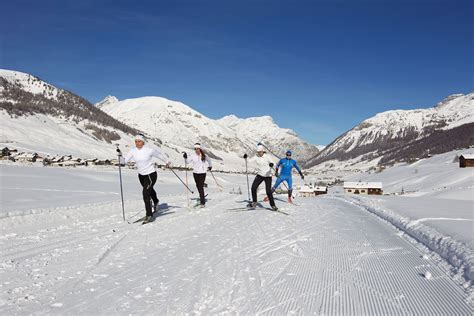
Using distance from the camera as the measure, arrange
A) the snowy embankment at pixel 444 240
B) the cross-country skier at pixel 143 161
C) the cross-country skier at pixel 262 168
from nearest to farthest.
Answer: the snowy embankment at pixel 444 240, the cross-country skier at pixel 143 161, the cross-country skier at pixel 262 168

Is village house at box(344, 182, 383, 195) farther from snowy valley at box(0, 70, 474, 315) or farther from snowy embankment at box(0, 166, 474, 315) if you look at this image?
snowy embankment at box(0, 166, 474, 315)

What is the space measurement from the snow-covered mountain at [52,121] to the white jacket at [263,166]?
285 feet

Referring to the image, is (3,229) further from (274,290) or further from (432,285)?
(432,285)

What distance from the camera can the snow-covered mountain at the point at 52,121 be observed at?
366ft

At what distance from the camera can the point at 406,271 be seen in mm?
5906

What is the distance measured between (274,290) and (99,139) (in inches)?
6054

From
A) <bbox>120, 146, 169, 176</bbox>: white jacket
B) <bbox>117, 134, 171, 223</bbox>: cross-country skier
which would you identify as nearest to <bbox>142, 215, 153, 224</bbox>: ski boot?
<bbox>117, 134, 171, 223</bbox>: cross-country skier

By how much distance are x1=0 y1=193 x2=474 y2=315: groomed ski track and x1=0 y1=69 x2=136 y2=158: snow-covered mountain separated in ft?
298

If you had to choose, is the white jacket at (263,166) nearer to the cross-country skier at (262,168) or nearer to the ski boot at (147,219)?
the cross-country skier at (262,168)

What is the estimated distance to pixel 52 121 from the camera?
142875 millimetres

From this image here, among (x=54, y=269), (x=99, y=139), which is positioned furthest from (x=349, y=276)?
(x=99, y=139)

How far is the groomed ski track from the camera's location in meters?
4.50

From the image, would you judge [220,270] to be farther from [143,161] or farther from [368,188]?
[368,188]

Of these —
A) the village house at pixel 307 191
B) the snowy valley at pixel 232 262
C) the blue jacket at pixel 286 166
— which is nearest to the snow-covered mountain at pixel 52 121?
the village house at pixel 307 191
